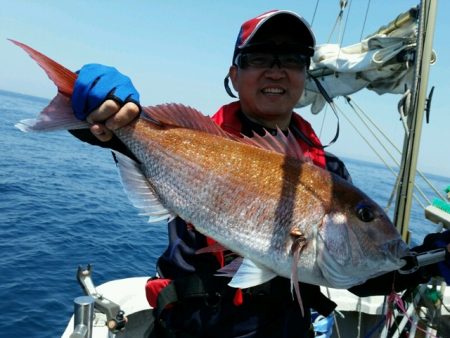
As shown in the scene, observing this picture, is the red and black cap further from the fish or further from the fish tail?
the fish tail

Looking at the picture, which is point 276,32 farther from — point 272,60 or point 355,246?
point 355,246

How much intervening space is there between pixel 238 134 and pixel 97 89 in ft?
2.97

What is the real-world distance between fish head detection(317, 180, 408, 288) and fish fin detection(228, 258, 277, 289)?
0.81 ft

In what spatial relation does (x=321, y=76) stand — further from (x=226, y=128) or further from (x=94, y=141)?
(x=94, y=141)

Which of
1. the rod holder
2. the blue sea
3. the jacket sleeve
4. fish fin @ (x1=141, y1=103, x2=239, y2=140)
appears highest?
fish fin @ (x1=141, y1=103, x2=239, y2=140)

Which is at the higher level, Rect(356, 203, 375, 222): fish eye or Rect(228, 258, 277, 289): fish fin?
Rect(356, 203, 375, 222): fish eye

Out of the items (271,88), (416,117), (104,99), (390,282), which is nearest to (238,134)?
(271,88)

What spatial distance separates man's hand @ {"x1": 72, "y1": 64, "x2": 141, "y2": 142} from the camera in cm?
203

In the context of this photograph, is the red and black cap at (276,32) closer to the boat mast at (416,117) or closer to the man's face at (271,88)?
the man's face at (271,88)

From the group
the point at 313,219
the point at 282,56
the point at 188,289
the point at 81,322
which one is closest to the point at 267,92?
the point at 282,56

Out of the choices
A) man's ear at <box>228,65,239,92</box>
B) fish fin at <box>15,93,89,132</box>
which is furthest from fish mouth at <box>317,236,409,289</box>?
fish fin at <box>15,93,89,132</box>

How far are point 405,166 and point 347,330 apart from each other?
2622 millimetres

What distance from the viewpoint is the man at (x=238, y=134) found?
2.12 metres

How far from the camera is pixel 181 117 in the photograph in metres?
2.25
